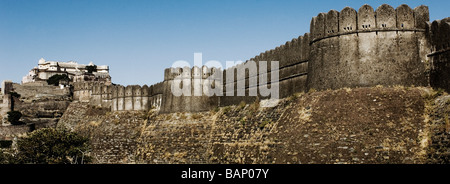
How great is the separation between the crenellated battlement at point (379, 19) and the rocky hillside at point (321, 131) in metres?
2.81

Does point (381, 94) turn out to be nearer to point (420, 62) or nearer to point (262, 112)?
point (420, 62)

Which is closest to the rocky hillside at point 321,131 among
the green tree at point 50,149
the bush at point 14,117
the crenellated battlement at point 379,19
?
the crenellated battlement at point 379,19

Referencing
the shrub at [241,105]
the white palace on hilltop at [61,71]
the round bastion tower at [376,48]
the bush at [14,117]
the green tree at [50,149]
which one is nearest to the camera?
the round bastion tower at [376,48]

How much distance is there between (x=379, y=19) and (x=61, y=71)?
9240 cm

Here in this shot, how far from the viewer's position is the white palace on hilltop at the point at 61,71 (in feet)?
315

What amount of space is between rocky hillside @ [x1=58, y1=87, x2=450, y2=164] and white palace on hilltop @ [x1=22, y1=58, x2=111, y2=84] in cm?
6325

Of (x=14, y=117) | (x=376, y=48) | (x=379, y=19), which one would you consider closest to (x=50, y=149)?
(x=376, y=48)

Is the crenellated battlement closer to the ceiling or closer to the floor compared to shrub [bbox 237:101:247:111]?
closer to the ceiling

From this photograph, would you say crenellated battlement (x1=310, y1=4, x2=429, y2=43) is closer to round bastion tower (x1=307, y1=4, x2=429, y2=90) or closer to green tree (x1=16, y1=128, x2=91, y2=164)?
round bastion tower (x1=307, y1=4, x2=429, y2=90)

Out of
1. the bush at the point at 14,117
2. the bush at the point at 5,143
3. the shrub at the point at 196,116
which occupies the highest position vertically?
the shrub at the point at 196,116

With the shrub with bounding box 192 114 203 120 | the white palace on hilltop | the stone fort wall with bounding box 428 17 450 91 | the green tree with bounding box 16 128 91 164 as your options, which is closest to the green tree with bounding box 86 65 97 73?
the white palace on hilltop

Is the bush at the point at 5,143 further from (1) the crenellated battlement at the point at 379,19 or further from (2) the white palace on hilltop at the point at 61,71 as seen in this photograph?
(2) the white palace on hilltop at the point at 61,71

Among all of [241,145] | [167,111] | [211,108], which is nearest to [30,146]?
[167,111]

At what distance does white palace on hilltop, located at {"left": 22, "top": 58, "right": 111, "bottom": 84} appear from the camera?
95938 mm
